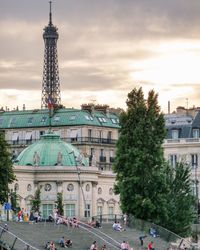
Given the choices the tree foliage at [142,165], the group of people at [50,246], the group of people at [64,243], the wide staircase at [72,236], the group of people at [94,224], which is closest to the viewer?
the group of people at [50,246]

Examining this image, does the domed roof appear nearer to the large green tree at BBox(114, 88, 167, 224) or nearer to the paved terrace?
the large green tree at BBox(114, 88, 167, 224)

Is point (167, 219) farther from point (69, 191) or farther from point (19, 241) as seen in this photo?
point (69, 191)

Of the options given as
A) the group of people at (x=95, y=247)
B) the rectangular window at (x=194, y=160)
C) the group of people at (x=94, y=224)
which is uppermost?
the rectangular window at (x=194, y=160)

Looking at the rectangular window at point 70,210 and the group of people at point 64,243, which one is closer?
the group of people at point 64,243

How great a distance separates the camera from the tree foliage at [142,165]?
447ft

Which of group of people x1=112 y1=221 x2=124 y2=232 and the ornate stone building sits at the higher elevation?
the ornate stone building

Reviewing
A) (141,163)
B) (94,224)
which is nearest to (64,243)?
(94,224)

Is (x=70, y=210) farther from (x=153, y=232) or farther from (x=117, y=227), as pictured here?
(x=117, y=227)

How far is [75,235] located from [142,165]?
1436 cm

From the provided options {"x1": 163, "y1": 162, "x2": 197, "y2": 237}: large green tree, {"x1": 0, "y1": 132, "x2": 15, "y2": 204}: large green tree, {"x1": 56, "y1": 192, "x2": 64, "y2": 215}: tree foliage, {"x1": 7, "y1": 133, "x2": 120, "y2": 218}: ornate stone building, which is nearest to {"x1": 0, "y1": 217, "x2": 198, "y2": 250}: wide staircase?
{"x1": 163, "y1": 162, "x2": 197, "y2": 237}: large green tree

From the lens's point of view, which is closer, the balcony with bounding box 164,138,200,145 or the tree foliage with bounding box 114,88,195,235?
the tree foliage with bounding box 114,88,195,235

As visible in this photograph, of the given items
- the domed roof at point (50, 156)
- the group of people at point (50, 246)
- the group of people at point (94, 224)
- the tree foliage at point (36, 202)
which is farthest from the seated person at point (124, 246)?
the domed roof at point (50, 156)

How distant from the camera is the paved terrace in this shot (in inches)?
4756

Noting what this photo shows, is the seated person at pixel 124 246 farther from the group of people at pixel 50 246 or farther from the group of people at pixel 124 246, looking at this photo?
the group of people at pixel 50 246
